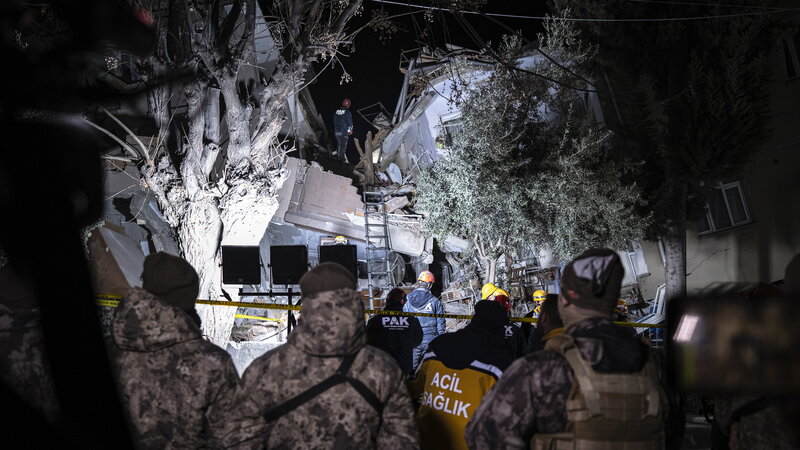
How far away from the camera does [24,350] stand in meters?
3.93

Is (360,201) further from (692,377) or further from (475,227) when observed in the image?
(692,377)

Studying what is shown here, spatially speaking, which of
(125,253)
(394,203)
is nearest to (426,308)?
(394,203)

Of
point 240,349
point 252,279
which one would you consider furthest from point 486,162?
point 252,279

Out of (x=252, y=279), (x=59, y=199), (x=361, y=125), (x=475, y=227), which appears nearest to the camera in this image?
(x=59, y=199)

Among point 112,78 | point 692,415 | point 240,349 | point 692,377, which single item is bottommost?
point 692,415

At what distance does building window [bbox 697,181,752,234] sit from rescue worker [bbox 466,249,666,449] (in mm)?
17479

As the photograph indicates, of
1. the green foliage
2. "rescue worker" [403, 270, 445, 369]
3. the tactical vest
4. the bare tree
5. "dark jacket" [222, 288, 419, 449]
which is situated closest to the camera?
the tactical vest

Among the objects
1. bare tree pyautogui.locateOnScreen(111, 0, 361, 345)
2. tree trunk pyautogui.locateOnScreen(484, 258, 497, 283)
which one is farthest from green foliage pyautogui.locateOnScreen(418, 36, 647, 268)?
bare tree pyautogui.locateOnScreen(111, 0, 361, 345)

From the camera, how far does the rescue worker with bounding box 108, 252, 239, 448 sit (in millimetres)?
3387

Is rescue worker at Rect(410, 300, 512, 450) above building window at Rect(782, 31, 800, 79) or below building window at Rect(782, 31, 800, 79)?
below

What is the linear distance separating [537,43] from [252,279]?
1496cm

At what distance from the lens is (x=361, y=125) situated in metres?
29.1

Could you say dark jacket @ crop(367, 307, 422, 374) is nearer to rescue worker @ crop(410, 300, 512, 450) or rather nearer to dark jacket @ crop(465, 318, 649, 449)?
rescue worker @ crop(410, 300, 512, 450)

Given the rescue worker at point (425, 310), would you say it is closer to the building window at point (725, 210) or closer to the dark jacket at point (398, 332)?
the dark jacket at point (398, 332)
